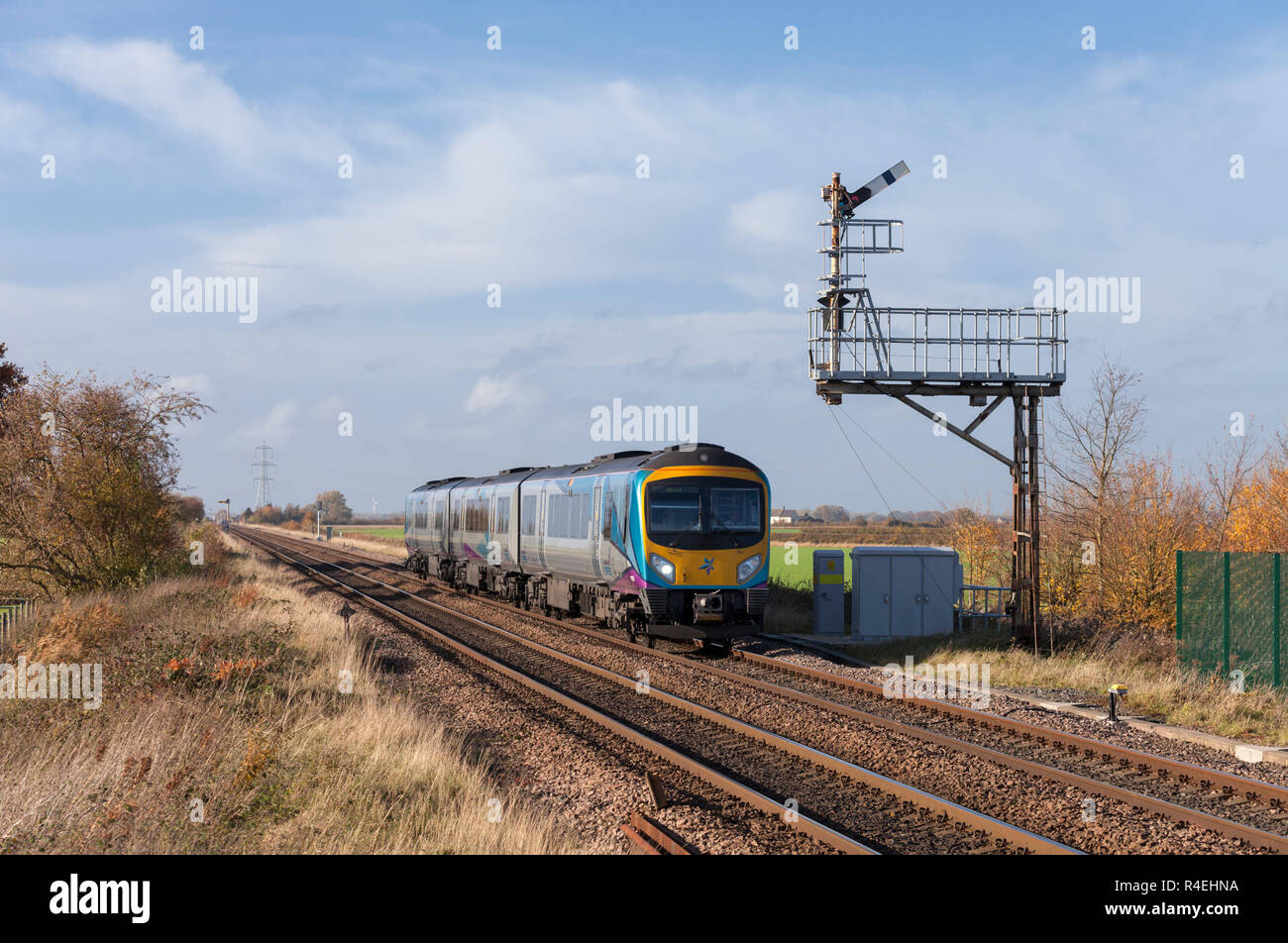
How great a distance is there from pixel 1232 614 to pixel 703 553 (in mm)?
7784

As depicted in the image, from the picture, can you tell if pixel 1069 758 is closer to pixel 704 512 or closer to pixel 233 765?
pixel 233 765

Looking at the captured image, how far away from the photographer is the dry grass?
7250 mm

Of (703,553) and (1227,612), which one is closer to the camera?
(1227,612)

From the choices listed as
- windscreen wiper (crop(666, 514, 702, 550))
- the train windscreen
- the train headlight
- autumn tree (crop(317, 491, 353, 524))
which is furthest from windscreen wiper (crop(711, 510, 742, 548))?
autumn tree (crop(317, 491, 353, 524))

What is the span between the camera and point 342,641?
61.5 feet

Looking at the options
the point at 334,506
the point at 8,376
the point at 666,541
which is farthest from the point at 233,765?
the point at 334,506

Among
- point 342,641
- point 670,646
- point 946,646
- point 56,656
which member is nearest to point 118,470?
point 342,641

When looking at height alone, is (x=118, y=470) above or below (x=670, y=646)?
above

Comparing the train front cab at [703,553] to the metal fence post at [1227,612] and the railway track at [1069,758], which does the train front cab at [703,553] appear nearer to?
the railway track at [1069,758]

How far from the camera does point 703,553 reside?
1777 cm

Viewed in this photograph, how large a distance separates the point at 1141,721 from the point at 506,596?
1986cm

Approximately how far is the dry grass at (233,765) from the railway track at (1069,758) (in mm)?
4626

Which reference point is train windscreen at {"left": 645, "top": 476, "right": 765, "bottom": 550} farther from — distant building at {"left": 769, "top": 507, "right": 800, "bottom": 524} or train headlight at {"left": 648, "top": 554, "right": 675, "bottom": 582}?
distant building at {"left": 769, "top": 507, "right": 800, "bottom": 524}
